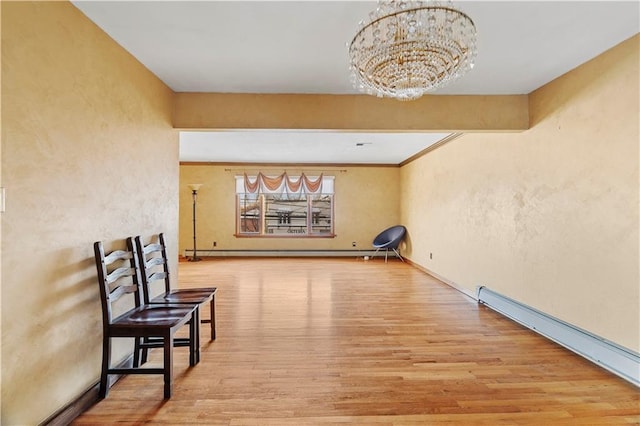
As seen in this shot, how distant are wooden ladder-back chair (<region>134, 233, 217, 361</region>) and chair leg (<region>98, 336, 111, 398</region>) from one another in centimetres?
35

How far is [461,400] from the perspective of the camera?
192cm

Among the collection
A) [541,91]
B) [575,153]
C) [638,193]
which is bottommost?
[638,193]

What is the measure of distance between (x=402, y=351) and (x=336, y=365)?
60cm

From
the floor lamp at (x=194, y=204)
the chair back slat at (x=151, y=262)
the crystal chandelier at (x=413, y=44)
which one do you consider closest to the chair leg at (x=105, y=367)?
the chair back slat at (x=151, y=262)

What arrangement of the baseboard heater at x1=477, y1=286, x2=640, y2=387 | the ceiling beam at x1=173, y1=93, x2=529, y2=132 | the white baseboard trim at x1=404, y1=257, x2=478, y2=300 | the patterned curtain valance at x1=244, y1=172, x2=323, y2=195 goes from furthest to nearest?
the patterned curtain valance at x1=244, y1=172, x2=323, y2=195 < the white baseboard trim at x1=404, y1=257, x2=478, y2=300 < the ceiling beam at x1=173, y1=93, x2=529, y2=132 < the baseboard heater at x1=477, y1=286, x2=640, y2=387

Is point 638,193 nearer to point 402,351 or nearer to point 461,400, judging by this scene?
point 461,400

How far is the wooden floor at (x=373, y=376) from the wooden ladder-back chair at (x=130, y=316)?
0.62ft

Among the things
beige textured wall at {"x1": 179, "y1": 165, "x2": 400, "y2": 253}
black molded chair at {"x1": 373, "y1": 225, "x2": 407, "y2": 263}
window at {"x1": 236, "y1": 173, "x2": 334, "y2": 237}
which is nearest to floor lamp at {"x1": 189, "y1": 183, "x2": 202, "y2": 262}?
beige textured wall at {"x1": 179, "y1": 165, "x2": 400, "y2": 253}

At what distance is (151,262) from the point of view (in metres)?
2.43

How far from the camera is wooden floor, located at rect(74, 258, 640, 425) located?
179cm

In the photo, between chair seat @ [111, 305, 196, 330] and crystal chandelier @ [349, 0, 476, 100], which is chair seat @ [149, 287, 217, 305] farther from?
crystal chandelier @ [349, 0, 476, 100]

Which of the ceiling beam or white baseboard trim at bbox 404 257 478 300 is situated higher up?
the ceiling beam

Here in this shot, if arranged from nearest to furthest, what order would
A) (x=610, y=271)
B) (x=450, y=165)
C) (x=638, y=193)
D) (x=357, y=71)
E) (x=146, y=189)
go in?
(x=357, y=71) < (x=638, y=193) < (x=610, y=271) < (x=146, y=189) < (x=450, y=165)

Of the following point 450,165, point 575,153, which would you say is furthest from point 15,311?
point 450,165
